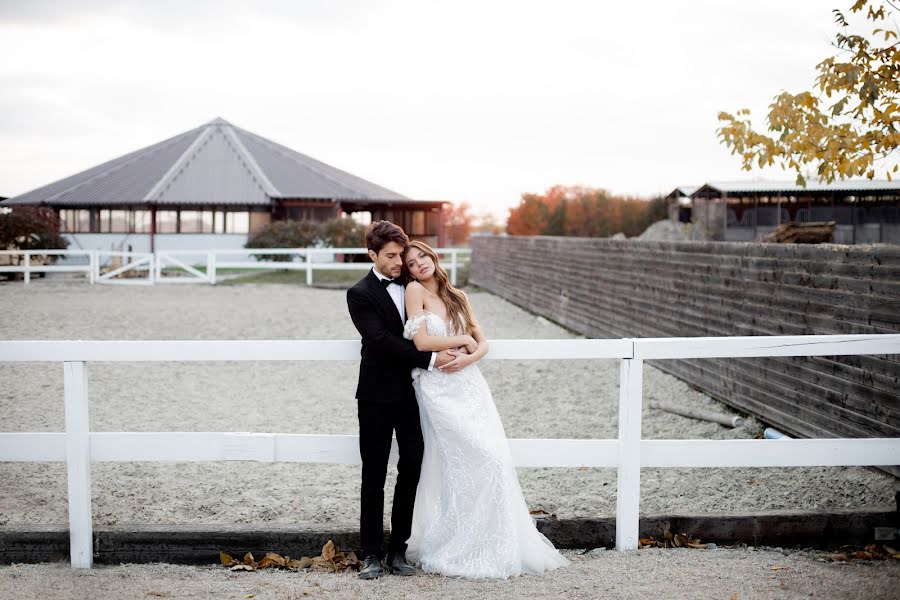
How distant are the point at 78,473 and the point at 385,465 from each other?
63.4 inches

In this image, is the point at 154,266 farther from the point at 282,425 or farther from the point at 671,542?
the point at 671,542

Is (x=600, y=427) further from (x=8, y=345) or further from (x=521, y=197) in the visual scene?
(x=521, y=197)

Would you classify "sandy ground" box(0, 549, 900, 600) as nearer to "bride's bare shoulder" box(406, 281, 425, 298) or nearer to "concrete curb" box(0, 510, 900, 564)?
"concrete curb" box(0, 510, 900, 564)

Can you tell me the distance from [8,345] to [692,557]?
3740 millimetres

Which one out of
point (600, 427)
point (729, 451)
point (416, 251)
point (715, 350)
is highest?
point (416, 251)

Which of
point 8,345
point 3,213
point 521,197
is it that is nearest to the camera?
point 8,345

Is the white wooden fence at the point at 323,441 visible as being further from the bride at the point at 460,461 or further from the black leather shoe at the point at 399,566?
the black leather shoe at the point at 399,566

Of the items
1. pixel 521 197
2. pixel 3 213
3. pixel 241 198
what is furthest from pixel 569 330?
pixel 521 197

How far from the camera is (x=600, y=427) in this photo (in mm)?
8727

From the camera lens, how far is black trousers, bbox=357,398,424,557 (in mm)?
4461

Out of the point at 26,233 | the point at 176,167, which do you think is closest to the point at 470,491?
the point at 26,233

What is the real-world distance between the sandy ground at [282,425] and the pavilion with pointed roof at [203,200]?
24922mm

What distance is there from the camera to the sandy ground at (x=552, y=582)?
420 centimetres

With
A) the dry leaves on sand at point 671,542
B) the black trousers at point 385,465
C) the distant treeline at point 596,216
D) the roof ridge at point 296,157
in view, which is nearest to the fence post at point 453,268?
the roof ridge at point 296,157
